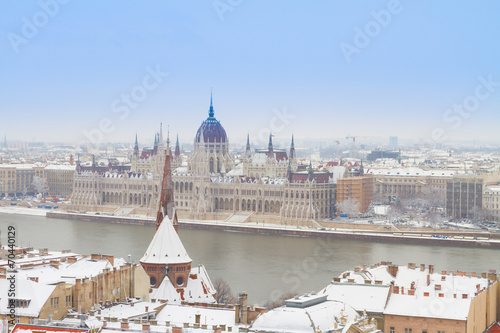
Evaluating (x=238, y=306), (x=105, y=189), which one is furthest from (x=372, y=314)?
(x=105, y=189)

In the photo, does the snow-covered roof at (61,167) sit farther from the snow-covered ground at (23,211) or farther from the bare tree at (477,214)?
the bare tree at (477,214)

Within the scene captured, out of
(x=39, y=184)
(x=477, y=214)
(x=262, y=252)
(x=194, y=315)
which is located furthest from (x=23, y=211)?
(x=194, y=315)

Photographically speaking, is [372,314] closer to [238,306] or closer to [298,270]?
[238,306]

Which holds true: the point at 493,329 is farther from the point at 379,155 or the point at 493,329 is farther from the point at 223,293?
the point at 379,155

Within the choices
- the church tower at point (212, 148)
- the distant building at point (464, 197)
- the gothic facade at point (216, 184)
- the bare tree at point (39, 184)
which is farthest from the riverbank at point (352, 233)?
the bare tree at point (39, 184)

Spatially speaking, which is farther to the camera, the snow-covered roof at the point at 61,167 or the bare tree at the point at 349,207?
the snow-covered roof at the point at 61,167

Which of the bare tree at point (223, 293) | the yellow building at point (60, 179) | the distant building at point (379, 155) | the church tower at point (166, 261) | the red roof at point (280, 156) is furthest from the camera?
the distant building at point (379, 155)
